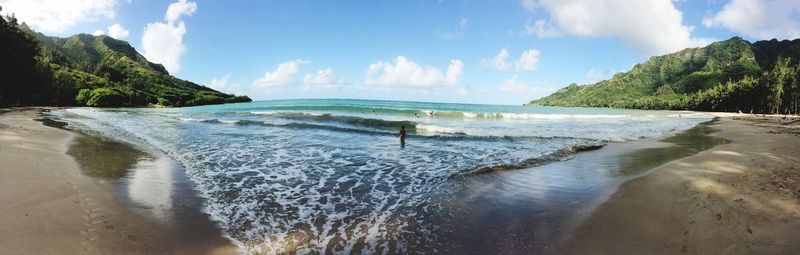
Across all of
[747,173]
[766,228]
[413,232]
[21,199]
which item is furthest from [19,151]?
[747,173]

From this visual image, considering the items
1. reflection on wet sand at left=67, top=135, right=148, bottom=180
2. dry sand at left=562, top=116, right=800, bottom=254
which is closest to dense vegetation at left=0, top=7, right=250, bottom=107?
reflection on wet sand at left=67, top=135, right=148, bottom=180

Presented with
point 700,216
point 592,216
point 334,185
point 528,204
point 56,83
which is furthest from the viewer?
point 56,83

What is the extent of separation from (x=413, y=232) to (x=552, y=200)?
405 cm

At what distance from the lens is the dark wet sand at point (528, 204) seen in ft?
22.2

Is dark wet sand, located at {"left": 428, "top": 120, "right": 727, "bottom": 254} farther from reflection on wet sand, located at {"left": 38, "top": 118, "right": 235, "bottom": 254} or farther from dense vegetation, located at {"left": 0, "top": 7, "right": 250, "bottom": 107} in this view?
dense vegetation, located at {"left": 0, "top": 7, "right": 250, "bottom": 107}

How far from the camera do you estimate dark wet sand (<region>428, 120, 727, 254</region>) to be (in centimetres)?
678

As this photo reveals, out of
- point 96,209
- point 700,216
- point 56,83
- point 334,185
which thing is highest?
point 56,83

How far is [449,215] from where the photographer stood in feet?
28.2

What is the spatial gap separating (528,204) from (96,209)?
902 centimetres

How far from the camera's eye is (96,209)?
7527mm

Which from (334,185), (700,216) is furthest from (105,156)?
(700,216)

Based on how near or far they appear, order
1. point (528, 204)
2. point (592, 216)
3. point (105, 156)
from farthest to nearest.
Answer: point (105, 156), point (528, 204), point (592, 216)

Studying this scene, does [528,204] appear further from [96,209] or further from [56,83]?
[56,83]

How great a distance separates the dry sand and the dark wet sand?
1.60 feet
